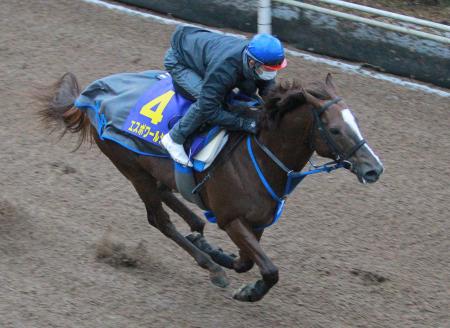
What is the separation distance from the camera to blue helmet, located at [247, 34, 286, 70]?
16.1 feet

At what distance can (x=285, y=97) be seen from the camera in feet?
16.3

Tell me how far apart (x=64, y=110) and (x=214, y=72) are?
174 centimetres

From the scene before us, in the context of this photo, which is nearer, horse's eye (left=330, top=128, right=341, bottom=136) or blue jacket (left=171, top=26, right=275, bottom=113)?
horse's eye (left=330, top=128, right=341, bottom=136)

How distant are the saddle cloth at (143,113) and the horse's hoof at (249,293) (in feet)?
2.61

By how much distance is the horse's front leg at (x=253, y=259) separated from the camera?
16.6ft

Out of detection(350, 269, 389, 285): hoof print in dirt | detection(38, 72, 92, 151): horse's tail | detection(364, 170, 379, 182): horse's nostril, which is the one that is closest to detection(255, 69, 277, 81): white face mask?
detection(364, 170, 379, 182): horse's nostril

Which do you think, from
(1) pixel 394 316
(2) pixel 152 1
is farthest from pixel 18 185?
(2) pixel 152 1

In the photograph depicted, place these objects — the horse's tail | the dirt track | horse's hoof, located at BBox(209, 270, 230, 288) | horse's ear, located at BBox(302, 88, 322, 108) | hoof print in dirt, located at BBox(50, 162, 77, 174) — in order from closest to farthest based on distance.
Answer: horse's ear, located at BBox(302, 88, 322, 108) → the dirt track → horse's hoof, located at BBox(209, 270, 230, 288) → the horse's tail → hoof print in dirt, located at BBox(50, 162, 77, 174)

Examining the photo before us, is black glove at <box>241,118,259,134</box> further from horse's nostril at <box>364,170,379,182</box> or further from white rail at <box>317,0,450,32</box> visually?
white rail at <box>317,0,450,32</box>

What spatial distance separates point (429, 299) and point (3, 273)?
2.80m

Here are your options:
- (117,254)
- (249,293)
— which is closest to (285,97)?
(249,293)

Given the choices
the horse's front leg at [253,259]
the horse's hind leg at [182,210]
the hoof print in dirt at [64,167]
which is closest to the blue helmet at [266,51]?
the horse's front leg at [253,259]

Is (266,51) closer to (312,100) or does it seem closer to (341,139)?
(312,100)

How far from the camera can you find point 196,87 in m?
5.38
